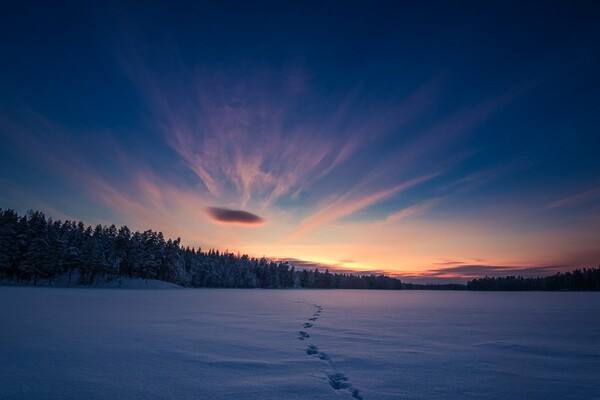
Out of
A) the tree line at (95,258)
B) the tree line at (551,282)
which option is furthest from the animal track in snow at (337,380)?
the tree line at (551,282)

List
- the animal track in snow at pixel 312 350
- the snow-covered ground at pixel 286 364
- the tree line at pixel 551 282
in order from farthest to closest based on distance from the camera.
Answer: the tree line at pixel 551 282 < the animal track in snow at pixel 312 350 < the snow-covered ground at pixel 286 364

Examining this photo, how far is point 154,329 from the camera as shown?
12.0 m

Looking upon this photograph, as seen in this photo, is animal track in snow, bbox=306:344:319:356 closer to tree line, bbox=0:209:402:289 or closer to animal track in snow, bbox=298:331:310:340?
animal track in snow, bbox=298:331:310:340

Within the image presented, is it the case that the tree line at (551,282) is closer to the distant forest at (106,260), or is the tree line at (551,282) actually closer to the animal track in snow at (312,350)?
the distant forest at (106,260)

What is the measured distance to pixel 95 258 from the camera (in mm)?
75062

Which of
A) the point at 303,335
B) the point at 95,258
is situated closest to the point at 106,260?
the point at 95,258

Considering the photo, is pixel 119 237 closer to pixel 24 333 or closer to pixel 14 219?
pixel 14 219

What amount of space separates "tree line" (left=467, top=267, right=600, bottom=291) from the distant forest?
454 mm

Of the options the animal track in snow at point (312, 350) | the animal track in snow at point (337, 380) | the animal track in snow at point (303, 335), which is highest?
the animal track in snow at point (337, 380)

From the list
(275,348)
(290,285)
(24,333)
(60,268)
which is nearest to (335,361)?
(275,348)

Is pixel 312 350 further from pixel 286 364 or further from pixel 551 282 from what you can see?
pixel 551 282

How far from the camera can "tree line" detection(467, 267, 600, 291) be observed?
130 metres

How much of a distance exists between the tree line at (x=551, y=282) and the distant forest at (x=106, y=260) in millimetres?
454

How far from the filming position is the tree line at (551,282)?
426 ft
